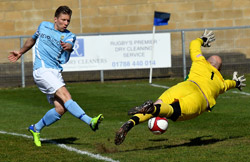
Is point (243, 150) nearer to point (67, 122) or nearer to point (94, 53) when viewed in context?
point (67, 122)

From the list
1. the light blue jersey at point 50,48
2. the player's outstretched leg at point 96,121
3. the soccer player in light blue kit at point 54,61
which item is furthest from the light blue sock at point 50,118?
the player's outstretched leg at point 96,121

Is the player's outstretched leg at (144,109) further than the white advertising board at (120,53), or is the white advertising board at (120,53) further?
the white advertising board at (120,53)

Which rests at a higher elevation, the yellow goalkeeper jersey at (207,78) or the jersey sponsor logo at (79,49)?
the jersey sponsor logo at (79,49)

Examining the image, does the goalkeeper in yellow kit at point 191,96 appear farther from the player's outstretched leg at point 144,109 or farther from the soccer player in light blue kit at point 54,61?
the soccer player in light blue kit at point 54,61

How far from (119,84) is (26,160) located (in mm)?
12707

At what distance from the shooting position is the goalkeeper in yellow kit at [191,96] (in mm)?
7742

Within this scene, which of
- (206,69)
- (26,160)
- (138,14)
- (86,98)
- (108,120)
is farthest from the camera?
(138,14)

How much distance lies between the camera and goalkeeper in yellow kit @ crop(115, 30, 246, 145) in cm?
774

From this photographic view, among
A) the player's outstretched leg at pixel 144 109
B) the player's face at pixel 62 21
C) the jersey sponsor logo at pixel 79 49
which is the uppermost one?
the player's face at pixel 62 21

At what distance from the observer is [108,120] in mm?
12266

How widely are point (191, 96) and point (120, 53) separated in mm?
12498

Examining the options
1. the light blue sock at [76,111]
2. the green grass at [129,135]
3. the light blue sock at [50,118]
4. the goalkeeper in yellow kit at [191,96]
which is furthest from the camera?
the light blue sock at [50,118]

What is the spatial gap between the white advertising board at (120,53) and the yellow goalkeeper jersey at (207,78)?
11.3 metres

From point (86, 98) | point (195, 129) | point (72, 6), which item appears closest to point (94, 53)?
point (72, 6)
